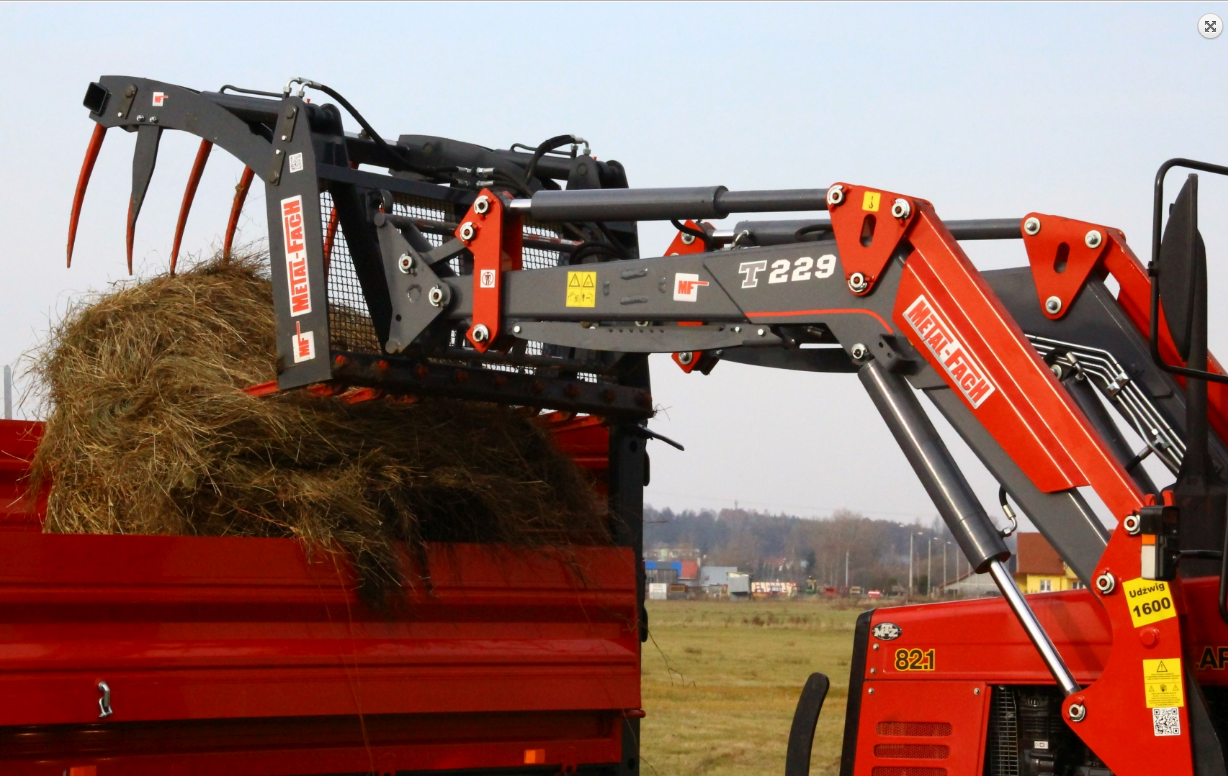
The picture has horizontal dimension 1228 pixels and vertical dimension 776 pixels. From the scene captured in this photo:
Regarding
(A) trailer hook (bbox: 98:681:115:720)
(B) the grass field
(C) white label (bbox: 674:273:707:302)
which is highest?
(C) white label (bbox: 674:273:707:302)

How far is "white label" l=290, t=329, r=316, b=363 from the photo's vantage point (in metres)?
4.14

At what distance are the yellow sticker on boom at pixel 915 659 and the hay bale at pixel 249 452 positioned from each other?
3.83 ft

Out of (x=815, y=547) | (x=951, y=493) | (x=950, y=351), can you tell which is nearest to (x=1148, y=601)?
(x=951, y=493)

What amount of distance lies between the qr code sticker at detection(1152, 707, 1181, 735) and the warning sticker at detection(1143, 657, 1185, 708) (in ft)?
0.04

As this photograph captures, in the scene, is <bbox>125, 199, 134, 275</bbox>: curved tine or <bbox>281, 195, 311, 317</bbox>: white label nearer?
<bbox>281, 195, 311, 317</bbox>: white label

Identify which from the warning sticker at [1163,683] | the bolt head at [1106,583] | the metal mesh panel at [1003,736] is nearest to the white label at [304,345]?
the metal mesh panel at [1003,736]

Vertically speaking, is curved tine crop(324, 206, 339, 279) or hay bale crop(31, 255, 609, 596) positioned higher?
curved tine crop(324, 206, 339, 279)

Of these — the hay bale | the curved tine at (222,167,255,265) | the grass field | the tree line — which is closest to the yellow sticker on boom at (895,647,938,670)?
the grass field

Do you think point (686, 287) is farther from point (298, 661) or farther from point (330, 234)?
point (298, 661)

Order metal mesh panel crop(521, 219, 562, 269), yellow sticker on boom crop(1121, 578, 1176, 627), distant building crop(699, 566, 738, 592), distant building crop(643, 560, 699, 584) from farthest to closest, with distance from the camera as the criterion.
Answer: distant building crop(699, 566, 738, 592), distant building crop(643, 560, 699, 584), metal mesh panel crop(521, 219, 562, 269), yellow sticker on boom crop(1121, 578, 1176, 627)

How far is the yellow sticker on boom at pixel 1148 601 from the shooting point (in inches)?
111

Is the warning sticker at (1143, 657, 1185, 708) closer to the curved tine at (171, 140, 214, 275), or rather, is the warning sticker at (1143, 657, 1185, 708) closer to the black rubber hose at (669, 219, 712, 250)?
the black rubber hose at (669, 219, 712, 250)

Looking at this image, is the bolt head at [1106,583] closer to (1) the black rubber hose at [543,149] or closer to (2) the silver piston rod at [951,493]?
(2) the silver piston rod at [951,493]

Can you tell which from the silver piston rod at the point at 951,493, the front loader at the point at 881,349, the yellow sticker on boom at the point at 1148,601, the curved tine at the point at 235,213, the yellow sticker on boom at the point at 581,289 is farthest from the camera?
the curved tine at the point at 235,213
